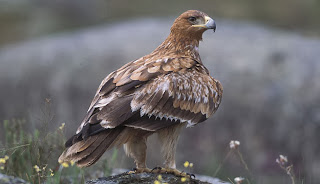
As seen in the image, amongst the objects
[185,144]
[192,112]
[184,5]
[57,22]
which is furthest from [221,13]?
[192,112]

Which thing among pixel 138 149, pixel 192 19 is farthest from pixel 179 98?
pixel 192 19

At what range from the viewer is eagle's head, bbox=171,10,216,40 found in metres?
6.20

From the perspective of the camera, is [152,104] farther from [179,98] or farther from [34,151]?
[34,151]

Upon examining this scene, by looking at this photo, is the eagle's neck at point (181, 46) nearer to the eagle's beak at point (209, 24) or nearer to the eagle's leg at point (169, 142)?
the eagle's beak at point (209, 24)

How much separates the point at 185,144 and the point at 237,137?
32.8 inches

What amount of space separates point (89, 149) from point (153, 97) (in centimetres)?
76

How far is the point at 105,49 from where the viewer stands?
10656 millimetres

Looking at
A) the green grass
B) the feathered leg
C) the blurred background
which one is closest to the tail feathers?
the green grass

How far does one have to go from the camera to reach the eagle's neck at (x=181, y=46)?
628 cm

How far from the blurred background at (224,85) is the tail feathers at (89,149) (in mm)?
2128

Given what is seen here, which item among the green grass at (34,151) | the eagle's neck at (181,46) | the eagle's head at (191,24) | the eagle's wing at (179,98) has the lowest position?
the green grass at (34,151)

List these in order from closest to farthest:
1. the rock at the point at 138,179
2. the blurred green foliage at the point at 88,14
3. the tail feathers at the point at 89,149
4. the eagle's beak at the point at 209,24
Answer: the tail feathers at the point at 89,149
the rock at the point at 138,179
the eagle's beak at the point at 209,24
the blurred green foliage at the point at 88,14

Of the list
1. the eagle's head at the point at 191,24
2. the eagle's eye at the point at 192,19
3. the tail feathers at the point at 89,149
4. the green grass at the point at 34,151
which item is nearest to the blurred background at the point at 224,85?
the green grass at the point at 34,151

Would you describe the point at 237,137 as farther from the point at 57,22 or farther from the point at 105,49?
the point at 57,22
